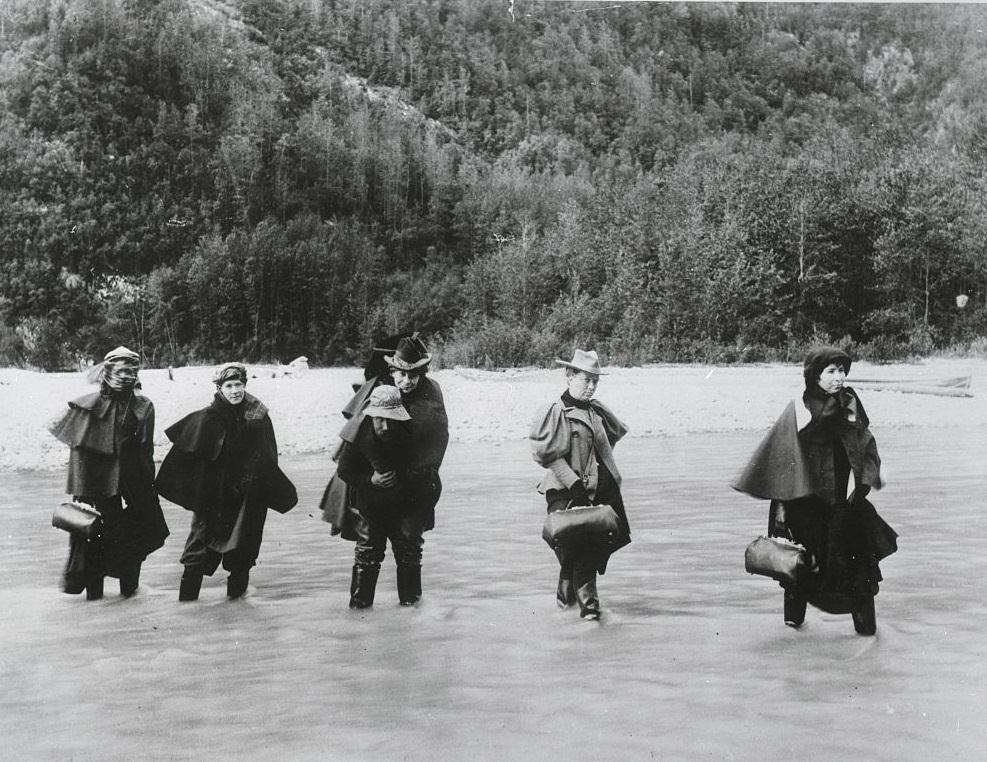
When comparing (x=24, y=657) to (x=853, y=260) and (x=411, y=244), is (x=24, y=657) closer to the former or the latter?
(x=411, y=244)

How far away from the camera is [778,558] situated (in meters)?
4.97

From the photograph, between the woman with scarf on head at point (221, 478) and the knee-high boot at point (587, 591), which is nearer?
the knee-high boot at point (587, 591)

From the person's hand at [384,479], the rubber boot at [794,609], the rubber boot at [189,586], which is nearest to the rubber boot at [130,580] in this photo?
the rubber boot at [189,586]

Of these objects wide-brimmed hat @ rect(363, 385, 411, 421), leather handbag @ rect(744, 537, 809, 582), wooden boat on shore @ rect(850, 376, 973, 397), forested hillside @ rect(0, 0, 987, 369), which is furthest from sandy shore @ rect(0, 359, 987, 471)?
leather handbag @ rect(744, 537, 809, 582)

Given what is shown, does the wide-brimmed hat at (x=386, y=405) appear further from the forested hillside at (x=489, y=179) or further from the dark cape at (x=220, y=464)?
the forested hillside at (x=489, y=179)

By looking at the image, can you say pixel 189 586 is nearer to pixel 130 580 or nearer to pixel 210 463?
pixel 130 580

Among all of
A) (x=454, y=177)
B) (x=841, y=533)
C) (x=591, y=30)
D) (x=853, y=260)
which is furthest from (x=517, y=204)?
(x=841, y=533)

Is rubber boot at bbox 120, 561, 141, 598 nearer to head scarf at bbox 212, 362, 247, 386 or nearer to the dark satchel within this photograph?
head scarf at bbox 212, 362, 247, 386

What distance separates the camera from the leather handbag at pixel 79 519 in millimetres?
5816

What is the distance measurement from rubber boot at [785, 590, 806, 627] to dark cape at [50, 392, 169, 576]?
3303 mm

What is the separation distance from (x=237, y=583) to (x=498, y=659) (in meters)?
1.83

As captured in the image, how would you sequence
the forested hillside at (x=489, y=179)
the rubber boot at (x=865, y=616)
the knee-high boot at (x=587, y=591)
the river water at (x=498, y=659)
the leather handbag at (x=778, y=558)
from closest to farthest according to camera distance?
the river water at (x=498, y=659), the leather handbag at (x=778, y=558), the rubber boot at (x=865, y=616), the knee-high boot at (x=587, y=591), the forested hillside at (x=489, y=179)

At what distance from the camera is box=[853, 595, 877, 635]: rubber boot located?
203 inches

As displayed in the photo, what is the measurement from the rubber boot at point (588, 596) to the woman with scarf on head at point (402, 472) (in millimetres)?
838
